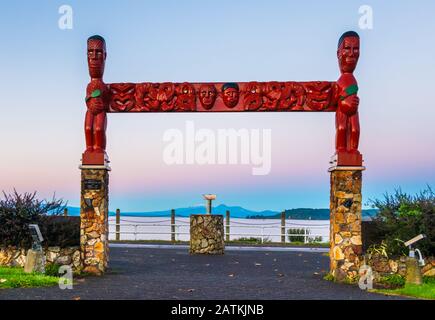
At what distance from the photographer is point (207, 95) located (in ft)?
46.8

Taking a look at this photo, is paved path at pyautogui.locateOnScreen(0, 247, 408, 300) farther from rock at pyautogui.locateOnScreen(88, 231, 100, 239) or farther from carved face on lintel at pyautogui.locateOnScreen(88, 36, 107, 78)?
carved face on lintel at pyautogui.locateOnScreen(88, 36, 107, 78)

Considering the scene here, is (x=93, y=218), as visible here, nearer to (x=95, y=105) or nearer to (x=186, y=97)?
(x=95, y=105)

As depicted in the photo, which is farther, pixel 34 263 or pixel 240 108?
pixel 240 108

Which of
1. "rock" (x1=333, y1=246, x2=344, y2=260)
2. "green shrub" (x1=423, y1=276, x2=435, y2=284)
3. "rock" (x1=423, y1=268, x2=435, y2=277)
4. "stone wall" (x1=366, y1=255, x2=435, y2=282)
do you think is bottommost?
"green shrub" (x1=423, y1=276, x2=435, y2=284)

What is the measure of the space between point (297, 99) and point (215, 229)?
7.90 meters

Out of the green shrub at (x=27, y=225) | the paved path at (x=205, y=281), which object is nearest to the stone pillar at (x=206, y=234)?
the paved path at (x=205, y=281)

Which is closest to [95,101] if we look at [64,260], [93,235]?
[93,235]

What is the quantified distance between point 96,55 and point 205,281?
5.69 m

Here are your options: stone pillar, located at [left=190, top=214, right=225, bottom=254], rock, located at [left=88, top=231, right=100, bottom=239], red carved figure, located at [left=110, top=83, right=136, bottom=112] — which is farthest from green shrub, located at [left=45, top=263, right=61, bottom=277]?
stone pillar, located at [left=190, top=214, right=225, bottom=254]

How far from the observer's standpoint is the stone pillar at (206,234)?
20.7 m

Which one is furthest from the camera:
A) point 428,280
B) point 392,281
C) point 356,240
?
point 356,240

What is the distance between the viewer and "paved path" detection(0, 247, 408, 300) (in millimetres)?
10992
